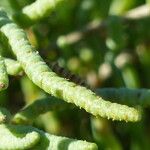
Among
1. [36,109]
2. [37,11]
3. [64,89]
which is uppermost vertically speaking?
[37,11]

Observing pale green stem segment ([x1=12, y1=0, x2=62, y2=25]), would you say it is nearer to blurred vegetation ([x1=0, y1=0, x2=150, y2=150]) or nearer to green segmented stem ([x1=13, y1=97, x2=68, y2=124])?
green segmented stem ([x1=13, y1=97, x2=68, y2=124])

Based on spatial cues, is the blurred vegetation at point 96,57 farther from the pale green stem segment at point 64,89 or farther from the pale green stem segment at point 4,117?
the pale green stem segment at point 64,89

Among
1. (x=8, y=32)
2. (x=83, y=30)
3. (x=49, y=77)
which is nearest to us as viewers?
(x=49, y=77)

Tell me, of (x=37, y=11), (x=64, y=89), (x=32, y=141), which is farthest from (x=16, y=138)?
(x=37, y=11)

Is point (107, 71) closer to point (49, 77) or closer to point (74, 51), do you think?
point (74, 51)

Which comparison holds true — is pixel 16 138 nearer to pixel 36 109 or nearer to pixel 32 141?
pixel 32 141

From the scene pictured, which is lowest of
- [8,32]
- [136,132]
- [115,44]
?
[136,132]

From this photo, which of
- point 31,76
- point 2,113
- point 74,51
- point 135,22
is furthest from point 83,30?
point 31,76
